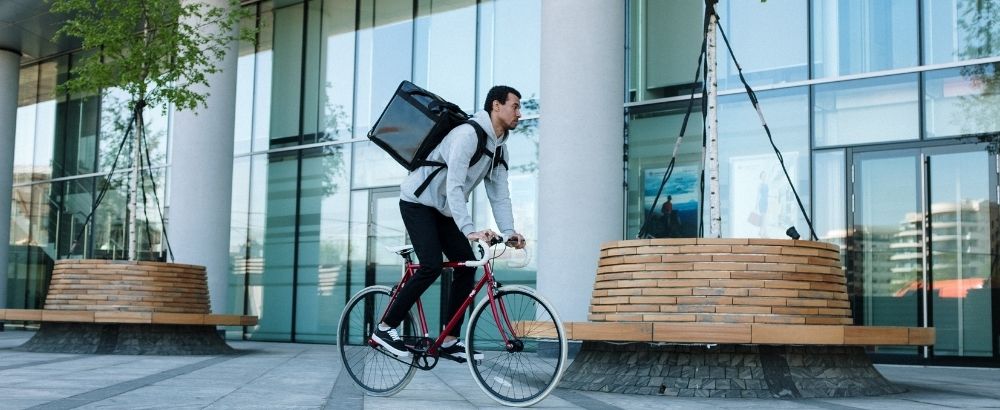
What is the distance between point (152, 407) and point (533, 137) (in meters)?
10.7

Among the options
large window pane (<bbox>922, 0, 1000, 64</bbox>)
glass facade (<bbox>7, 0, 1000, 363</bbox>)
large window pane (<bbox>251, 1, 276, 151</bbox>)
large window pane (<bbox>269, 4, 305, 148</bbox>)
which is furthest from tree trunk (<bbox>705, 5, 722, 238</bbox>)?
large window pane (<bbox>251, 1, 276, 151</bbox>)

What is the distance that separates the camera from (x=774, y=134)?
1323cm

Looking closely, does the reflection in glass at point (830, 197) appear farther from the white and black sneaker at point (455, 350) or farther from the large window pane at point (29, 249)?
the large window pane at point (29, 249)

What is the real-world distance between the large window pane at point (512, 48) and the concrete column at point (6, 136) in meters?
14.1

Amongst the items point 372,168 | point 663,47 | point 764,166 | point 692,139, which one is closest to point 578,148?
point 692,139

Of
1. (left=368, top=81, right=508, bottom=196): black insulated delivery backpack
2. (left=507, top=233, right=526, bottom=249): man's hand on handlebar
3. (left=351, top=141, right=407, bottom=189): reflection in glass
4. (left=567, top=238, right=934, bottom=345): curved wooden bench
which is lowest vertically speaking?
(left=567, top=238, right=934, bottom=345): curved wooden bench

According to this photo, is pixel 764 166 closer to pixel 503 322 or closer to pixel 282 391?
pixel 282 391

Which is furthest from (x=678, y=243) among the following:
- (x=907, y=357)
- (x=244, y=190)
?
(x=244, y=190)

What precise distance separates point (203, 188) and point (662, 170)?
7.15 meters

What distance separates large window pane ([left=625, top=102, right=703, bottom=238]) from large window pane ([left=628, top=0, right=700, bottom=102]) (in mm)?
283

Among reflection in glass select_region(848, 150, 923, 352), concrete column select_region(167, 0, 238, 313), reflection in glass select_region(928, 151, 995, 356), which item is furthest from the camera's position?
concrete column select_region(167, 0, 238, 313)

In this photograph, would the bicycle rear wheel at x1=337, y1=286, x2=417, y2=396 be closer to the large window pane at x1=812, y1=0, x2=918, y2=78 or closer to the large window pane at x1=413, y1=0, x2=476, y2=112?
the large window pane at x1=812, y1=0, x2=918, y2=78

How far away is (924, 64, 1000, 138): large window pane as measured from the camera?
473 inches

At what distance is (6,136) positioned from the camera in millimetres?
25156
